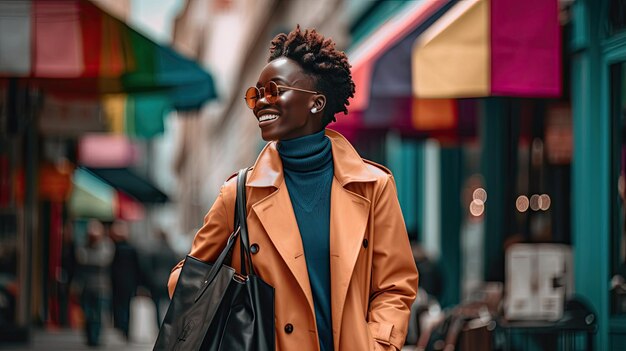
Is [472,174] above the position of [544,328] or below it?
above

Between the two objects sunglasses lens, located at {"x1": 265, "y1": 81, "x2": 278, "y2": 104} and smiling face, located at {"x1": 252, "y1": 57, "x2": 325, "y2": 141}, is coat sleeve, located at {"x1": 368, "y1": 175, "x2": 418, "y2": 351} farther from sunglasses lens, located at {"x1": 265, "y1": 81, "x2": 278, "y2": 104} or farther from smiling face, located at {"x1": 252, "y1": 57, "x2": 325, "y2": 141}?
sunglasses lens, located at {"x1": 265, "y1": 81, "x2": 278, "y2": 104}

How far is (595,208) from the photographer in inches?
360

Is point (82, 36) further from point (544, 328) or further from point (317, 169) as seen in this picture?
point (317, 169)

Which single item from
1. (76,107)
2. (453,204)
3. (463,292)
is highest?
(76,107)

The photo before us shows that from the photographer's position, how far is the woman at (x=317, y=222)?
Result: 181 inches

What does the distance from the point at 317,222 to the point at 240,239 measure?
11.4 inches

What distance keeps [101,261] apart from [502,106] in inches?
332

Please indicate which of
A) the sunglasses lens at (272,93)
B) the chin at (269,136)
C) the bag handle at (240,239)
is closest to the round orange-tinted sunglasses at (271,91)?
the sunglasses lens at (272,93)

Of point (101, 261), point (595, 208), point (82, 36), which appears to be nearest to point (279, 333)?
point (595, 208)

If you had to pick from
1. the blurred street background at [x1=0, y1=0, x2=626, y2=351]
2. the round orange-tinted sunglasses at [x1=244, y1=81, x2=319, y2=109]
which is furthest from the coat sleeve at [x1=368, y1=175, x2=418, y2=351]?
the blurred street background at [x1=0, y1=0, x2=626, y2=351]

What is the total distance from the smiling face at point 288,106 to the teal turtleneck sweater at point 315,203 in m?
0.05

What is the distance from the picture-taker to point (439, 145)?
15.9 meters

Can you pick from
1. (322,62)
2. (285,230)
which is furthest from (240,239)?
(322,62)

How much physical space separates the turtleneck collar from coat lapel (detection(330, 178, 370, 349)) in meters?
0.11
